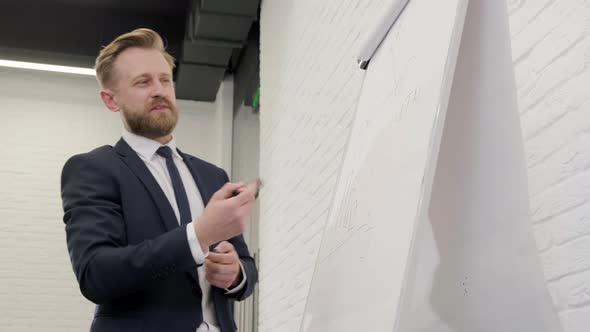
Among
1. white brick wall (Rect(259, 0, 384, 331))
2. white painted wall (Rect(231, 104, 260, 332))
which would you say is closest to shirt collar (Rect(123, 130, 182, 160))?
white brick wall (Rect(259, 0, 384, 331))

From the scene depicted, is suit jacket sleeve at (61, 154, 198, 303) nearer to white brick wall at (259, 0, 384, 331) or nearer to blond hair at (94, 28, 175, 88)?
blond hair at (94, 28, 175, 88)

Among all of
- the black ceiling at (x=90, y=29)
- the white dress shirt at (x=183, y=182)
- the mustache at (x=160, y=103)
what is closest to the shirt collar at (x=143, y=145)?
the white dress shirt at (x=183, y=182)

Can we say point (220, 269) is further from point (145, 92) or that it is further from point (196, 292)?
point (145, 92)

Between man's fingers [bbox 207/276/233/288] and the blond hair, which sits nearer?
man's fingers [bbox 207/276/233/288]

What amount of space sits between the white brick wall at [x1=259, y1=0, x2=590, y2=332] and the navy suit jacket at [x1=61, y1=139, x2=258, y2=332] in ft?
2.46

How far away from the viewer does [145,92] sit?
190 centimetres

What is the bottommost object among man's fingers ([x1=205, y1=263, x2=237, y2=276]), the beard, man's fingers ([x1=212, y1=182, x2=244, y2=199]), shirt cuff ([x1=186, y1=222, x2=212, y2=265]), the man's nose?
man's fingers ([x1=205, y1=263, x2=237, y2=276])

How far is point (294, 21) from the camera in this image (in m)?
4.09

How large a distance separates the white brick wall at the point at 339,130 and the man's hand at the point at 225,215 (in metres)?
0.71

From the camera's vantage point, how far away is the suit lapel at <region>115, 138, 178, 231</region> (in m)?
1.59

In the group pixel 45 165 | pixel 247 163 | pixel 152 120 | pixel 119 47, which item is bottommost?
pixel 45 165

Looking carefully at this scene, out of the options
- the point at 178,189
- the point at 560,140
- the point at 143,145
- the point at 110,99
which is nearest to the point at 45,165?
the point at 110,99

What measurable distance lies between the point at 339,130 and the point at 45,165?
384 centimetres

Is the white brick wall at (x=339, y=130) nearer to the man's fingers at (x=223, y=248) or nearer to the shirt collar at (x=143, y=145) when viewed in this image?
the man's fingers at (x=223, y=248)
